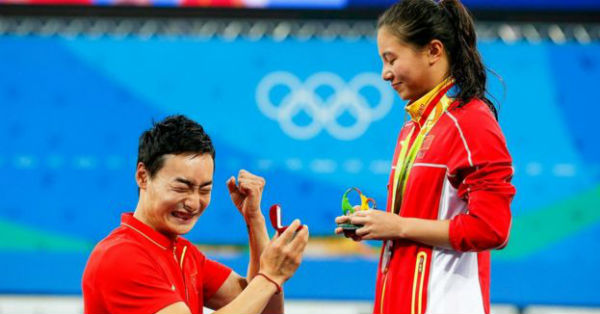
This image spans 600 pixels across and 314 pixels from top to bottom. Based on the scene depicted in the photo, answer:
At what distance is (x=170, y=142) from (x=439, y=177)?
68cm

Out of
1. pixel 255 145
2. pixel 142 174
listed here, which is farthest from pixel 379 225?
pixel 255 145

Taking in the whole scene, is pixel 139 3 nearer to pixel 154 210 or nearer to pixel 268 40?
pixel 268 40

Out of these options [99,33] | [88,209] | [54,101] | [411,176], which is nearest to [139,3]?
[99,33]

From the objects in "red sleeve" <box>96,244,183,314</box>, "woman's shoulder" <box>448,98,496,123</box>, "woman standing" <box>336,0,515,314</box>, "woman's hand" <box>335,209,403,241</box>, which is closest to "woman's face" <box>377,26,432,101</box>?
"woman standing" <box>336,0,515,314</box>

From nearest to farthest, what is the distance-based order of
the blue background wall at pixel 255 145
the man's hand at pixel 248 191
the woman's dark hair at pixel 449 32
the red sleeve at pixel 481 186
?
the red sleeve at pixel 481 186
the woman's dark hair at pixel 449 32
the man's hand at pixel 248 191
the blue background wall at pixel 255 145

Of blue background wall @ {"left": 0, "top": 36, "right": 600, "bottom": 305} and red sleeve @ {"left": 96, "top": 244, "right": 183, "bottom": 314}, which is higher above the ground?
blue background wall @ {"left": 0, "top": 36, "right": 600, "bottom": 305}

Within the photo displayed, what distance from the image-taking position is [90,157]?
4777 millimetres

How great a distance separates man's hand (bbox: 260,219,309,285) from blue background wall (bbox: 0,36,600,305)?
256cm

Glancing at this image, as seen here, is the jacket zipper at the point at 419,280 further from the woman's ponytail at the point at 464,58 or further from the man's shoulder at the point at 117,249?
the man's shoulder at the point at 117,249

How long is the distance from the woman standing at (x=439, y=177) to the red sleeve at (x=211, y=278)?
0.49m

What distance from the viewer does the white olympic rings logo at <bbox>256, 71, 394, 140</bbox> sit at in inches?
188

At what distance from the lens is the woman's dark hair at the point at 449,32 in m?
2.14

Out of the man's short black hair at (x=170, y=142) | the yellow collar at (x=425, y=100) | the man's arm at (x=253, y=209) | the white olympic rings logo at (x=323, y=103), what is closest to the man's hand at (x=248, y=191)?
the man's arm at (x=253, y=209)

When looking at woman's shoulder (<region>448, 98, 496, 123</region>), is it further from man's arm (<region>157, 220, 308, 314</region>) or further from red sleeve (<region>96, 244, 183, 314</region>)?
red sleeve (<region>96, 244, 183, 314</region>)
